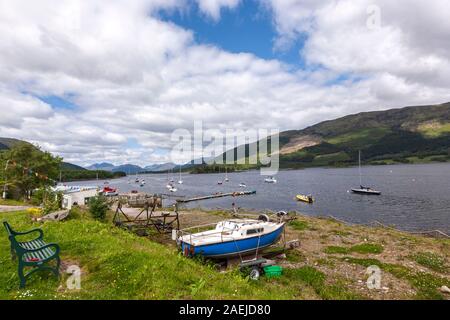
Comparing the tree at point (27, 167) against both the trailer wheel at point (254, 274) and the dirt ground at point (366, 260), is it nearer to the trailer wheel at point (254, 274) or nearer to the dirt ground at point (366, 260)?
the dirt ground at point (366, 260)

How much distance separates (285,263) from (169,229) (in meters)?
12.3

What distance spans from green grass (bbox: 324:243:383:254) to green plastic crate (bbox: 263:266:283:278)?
7192 millimetres

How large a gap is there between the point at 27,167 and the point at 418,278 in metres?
52.6

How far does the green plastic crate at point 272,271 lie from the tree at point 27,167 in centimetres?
4003

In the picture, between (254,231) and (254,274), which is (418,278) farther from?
(254,231)

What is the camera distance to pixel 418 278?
52.2ft

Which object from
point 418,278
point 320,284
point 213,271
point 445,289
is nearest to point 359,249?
point 418,278

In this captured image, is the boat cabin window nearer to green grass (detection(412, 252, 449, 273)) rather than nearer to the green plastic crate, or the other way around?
the green plastic crate

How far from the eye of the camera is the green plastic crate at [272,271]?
1590cm

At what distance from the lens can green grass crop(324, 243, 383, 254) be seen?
21523 millimetres

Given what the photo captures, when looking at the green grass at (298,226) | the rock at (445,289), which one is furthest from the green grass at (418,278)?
the green grass at (298,226)
